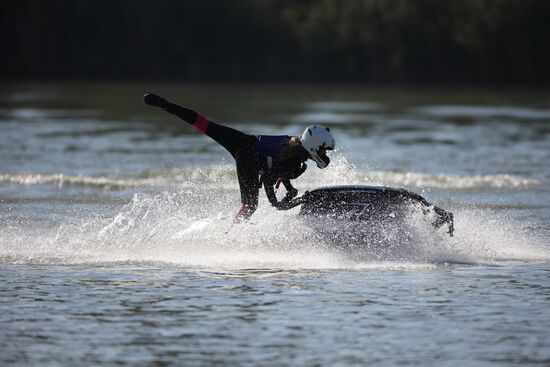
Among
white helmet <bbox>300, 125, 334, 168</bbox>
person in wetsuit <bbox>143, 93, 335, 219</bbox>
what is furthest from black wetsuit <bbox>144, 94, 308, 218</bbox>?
white helmet <bbox>300, 125, 334, 168</bbox>

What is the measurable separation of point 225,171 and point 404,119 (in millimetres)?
25717

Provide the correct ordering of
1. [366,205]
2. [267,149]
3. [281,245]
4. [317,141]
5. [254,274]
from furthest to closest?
[281,245] < [267,149] < [366,205] < [317,141] < [254,274]

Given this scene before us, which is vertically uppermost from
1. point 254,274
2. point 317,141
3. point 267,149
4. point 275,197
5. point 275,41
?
point 275,41

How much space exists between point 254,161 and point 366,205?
1522 millimetres

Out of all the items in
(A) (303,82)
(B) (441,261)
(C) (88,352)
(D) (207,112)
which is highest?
(A) (303,82)

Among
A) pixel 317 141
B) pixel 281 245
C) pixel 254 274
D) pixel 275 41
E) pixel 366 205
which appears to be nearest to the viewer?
pixel 254 274

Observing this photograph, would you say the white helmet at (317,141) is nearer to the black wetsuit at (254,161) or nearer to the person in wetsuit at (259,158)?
the person in wetsuit at (259,158)

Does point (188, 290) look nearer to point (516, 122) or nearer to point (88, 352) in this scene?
point (88, 352)

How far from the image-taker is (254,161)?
16.6m

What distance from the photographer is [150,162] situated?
31.5 metres

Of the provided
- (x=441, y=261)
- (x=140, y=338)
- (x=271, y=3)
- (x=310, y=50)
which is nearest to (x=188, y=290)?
(x=140, y=338)

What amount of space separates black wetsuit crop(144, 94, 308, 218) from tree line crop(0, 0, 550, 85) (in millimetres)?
97459

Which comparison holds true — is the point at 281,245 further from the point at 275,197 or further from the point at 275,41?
the point at 275,41

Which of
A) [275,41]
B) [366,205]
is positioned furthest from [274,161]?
[275,41]
